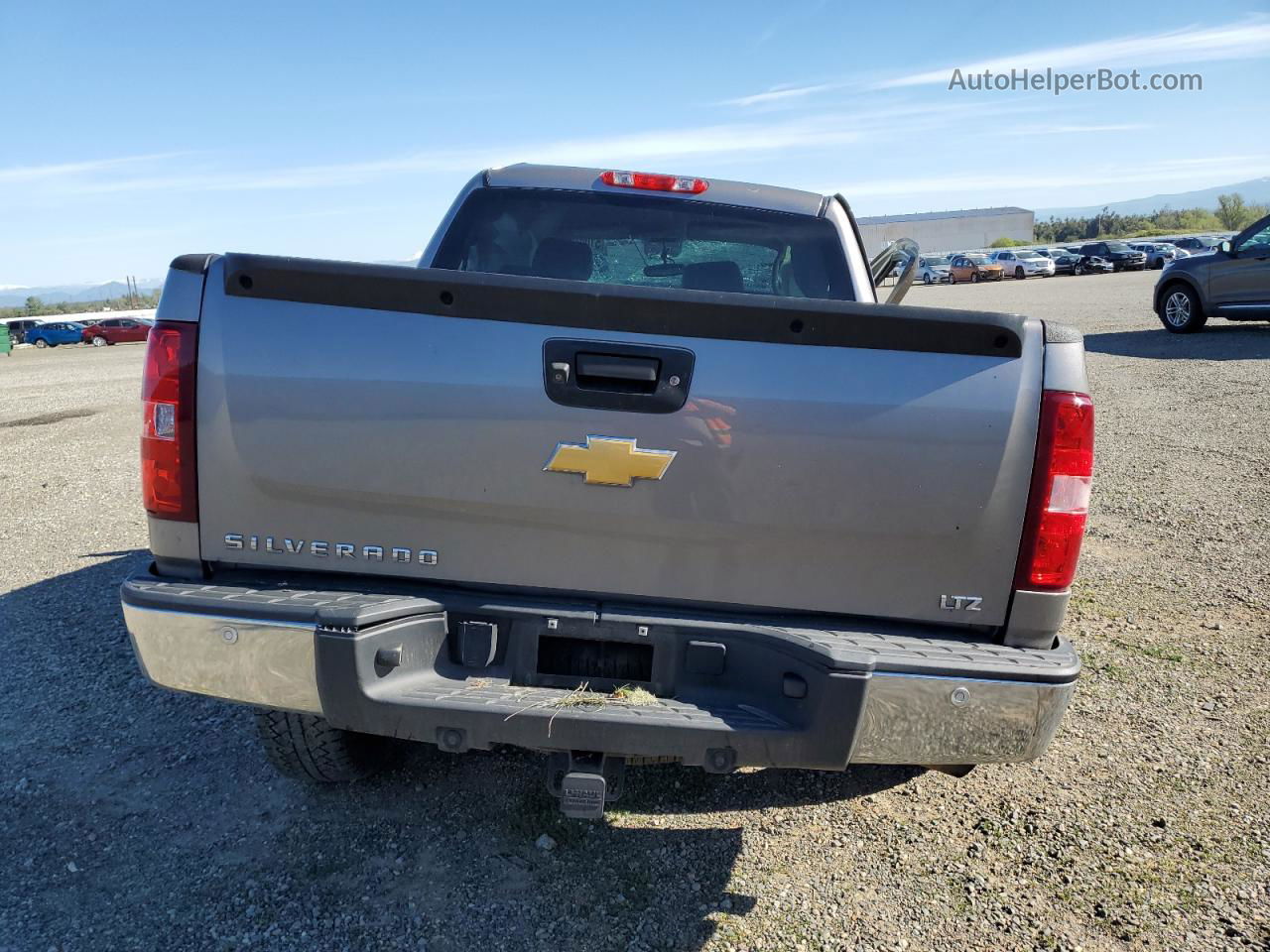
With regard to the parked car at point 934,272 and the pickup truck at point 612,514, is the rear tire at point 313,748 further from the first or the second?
the parked car at point 934,272

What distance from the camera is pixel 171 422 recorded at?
2.48 m

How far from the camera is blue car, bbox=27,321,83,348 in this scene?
151 ft

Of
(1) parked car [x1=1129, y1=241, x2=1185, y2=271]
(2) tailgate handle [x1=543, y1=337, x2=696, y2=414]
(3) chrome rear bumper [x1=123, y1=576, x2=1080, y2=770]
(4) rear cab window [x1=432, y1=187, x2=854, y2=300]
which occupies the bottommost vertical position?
(3) chrome rear bumper [x1=123, y1=576, x2=1080, y2=770]

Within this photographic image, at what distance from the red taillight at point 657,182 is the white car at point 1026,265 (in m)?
49.6

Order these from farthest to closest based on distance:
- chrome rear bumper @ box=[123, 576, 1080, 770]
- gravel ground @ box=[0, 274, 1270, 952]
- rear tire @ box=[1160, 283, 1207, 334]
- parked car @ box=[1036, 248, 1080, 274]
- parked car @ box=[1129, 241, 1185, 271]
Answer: parked car @ box=[1036, 248, 1080, 274], parked car @ box=[1129, 241, 1185, 271], rear tire @ box=[1160, 283, 1207, 334], gravel ground @ box=[0, 274, 1270, 952], chrome rear bumper @ box=[123, 576, 1080, 770]

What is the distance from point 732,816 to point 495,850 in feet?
2.73

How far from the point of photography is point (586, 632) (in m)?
2.50

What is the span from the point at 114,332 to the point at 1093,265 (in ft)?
163

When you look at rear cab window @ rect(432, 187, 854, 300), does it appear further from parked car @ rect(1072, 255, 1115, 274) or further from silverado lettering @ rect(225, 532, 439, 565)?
parked car @ rect(1072, 255, 1115, 274)

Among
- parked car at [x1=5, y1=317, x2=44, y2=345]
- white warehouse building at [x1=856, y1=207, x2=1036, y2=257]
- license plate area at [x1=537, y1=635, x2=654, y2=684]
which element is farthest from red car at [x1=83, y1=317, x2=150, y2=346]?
white warehouse building at [x1=856, y1=207, x2=1036, y2=257]

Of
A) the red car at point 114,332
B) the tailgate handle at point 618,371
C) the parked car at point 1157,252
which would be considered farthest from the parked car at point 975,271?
the tailgate handle at point 618,371

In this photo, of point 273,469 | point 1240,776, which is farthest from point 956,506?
point 1240,776

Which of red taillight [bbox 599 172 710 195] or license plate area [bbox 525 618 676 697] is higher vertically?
red taillight [bbox 599 172 710 195]

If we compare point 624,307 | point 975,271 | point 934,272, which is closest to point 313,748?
point 624,307
